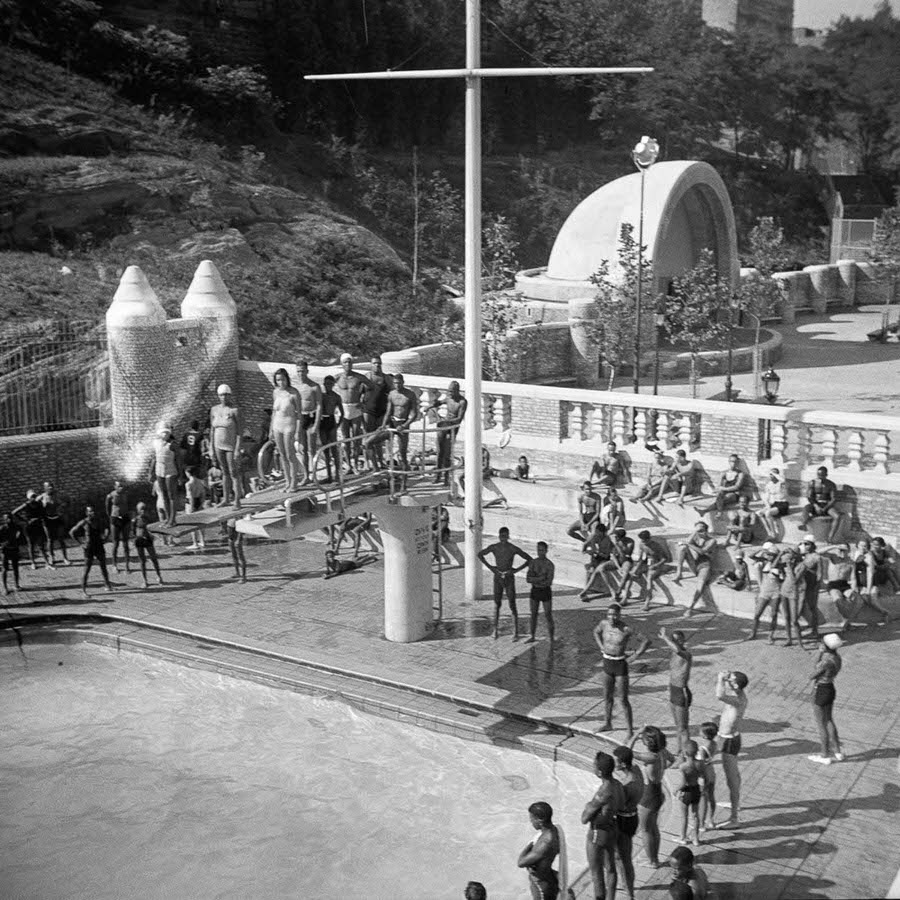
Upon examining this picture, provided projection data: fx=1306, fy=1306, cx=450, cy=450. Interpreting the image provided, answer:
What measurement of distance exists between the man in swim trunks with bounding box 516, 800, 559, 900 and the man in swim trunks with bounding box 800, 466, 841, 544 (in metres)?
9.09

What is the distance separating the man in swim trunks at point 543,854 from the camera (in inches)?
383

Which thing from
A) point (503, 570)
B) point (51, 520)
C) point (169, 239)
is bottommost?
point (51, 520)

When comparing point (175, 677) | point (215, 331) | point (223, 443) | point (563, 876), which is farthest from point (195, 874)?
point (215, 331)

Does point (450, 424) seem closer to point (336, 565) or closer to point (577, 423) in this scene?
point (336, 565)

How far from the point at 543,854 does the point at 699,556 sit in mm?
8180

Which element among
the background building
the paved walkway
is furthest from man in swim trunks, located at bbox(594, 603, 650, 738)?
the background building

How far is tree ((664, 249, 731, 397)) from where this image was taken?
2720 centimetres

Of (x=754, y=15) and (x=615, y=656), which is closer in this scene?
(x=615, y=656)

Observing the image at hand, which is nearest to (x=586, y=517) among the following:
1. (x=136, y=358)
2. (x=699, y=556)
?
(x=699, y=556)

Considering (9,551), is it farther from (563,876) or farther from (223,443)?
(563,876)

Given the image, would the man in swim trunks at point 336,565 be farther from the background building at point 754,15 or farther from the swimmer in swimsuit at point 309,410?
the background building at point 754,15

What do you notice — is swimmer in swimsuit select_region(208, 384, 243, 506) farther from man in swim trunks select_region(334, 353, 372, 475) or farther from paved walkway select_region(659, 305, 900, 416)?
paved walkway select_region(659, 305, 900, 416)

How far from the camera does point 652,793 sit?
35.7ft

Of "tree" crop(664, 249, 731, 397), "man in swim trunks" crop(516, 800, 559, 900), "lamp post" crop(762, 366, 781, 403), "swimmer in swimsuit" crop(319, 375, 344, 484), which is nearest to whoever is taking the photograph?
"man in swim trunks" crop(516, 800, 559, 900)
